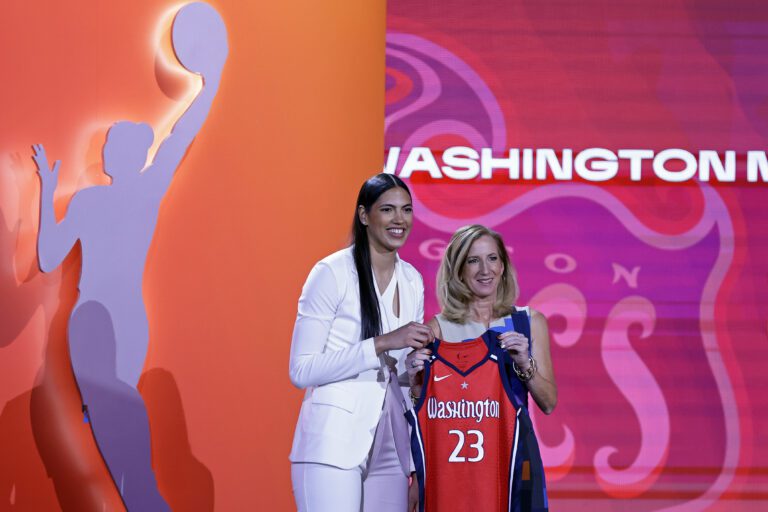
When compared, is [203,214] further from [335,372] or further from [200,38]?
[335,372]

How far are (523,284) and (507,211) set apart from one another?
406mm

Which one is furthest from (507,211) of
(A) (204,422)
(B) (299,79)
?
(A) (204,422)

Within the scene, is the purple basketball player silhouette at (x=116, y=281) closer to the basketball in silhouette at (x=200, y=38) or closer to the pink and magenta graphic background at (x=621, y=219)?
the basketball in silhouette at (x=200, y=38)

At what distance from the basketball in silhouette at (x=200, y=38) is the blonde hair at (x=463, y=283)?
6.34 ft

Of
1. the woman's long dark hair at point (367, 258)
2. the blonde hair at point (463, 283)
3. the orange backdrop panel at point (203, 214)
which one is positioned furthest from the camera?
the orange backdrop panel at point (203, 214)

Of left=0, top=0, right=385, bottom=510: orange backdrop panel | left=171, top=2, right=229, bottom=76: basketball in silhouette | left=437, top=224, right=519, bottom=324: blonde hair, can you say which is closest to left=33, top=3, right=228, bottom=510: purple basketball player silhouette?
left=0, top=0, right=385, bottom=510: orange backdrop panel

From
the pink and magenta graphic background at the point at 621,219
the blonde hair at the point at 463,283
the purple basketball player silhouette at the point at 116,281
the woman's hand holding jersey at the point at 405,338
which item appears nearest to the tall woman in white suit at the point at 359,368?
the woman's hand holding jersey at the point at 405,338

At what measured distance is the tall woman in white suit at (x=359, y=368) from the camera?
2.52 m

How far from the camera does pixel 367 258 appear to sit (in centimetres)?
269

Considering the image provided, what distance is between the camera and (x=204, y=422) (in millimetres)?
4105

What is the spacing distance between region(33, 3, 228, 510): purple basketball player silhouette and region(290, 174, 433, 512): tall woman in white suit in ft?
4.98

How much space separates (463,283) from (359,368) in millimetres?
462

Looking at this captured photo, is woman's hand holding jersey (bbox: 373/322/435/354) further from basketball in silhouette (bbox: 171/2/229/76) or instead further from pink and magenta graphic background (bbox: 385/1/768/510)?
pink and magenta graphic background (bbox: 385/1/768/510)

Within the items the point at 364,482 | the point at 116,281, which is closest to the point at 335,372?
the point at 364,482
